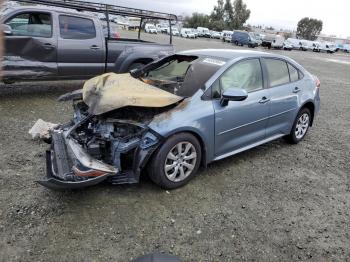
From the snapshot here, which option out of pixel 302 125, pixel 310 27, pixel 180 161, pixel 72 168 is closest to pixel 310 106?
pixel 302 125

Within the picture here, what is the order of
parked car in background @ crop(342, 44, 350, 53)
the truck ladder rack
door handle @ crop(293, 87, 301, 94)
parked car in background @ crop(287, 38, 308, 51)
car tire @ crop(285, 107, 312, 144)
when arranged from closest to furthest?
door handle @ crop(293, 87, 301, 94) → car tire @ crop(285, 107, 312, 144) → the truck ladder rack → parked car in background @ crop(287, 38, 308, 51) → parked car in background @ crop(342, 44, 350, 53)

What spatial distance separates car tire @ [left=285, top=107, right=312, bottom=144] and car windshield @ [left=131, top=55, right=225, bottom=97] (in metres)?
1.93

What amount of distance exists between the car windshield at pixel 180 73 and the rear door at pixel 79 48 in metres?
2.97

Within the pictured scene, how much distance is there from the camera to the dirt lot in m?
3.39

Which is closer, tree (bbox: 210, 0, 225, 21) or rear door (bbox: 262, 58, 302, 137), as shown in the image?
rear door (bbox: 262, 58, 302, 137)

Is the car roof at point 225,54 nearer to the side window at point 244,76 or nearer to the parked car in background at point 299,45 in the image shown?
the side window at point 244,76

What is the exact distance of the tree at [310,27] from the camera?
353ft

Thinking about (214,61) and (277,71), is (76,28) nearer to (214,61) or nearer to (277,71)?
(214,61)

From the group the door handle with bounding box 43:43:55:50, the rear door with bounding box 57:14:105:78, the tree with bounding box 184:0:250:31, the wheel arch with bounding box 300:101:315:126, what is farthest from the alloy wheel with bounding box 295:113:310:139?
the tree with bounding box 184:0:250:31

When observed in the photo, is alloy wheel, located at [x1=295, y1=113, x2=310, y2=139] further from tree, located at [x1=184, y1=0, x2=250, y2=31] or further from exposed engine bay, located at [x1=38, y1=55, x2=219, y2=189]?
tree, located at [x1=184, y1=0, x2=250, y2=31]

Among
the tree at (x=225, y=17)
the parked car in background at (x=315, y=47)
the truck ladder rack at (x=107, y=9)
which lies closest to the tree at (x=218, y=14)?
the tree at (x=225, y=17)

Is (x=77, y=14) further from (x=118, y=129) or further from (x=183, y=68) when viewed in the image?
(x=118, y=129)

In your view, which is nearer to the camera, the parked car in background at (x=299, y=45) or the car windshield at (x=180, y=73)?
the car windshield at (x=180, y=73)

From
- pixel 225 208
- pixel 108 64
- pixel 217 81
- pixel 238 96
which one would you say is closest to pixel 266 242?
pixel 225 208
